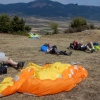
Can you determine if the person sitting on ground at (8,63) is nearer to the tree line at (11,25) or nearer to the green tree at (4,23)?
the tree line at (11,25)

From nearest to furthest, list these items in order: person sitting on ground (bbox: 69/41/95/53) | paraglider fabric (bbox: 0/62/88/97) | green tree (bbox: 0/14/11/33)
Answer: paraglider fabric (bbox: 0/62/88/97), person sitting on ground (bbox: 69/41/95/53), green tree (bbox: 0/14/11/33)

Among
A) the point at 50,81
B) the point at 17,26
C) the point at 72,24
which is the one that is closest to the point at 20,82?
the point at 50,81

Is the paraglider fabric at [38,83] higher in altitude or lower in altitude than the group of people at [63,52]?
higher

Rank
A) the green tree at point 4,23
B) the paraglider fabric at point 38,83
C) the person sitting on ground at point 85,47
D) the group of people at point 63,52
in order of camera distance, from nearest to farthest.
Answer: the paraglider fabric at point 38,83 < the group of people at point 63,52 < the person sitting on ground at point 85,47 < the green tree at point 4,23

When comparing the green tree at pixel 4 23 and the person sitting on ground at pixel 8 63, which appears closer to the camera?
Result: the person sitting on ground at pixel 8 63

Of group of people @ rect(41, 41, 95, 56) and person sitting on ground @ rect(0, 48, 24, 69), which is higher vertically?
person sitting on ground @ rect(0, 48, 24, 69)

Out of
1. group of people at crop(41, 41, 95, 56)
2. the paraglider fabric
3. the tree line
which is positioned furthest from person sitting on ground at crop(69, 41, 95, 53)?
the tree line

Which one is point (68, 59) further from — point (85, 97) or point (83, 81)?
point (85, 97)

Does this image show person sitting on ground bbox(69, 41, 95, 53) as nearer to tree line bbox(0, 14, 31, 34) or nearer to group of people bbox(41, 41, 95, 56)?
group of people bbox(41, 41, 95, 56)

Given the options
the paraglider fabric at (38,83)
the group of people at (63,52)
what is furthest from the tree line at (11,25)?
the paraglider fabric at (38,83)

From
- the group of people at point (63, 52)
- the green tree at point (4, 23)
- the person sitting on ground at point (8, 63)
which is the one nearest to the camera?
the person sitting on ground at point (8, 63)

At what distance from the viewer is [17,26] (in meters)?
31.9

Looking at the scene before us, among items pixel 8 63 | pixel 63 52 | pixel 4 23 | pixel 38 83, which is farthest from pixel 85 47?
pixel 4 23

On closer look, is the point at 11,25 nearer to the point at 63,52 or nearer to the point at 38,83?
the point at 63,52
